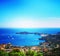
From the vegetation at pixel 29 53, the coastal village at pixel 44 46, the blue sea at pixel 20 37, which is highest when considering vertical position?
the blue sea at pixel 20 37

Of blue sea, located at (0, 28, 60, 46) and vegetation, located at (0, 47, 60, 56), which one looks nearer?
vegetation, located at (0, 47, 60, 56)

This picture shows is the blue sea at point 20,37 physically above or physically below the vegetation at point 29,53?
above

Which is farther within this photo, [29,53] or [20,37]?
[20,37]

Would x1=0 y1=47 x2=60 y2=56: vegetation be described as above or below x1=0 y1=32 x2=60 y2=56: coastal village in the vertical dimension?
below

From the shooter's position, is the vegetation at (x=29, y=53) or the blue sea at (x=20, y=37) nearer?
the vegetation at (x=29, y=53)

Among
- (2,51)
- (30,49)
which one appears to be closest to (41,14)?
(30,49)

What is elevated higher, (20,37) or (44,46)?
(20,37)

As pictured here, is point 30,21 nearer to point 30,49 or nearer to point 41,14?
point 41,14

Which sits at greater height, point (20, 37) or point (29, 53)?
point (20, 37)
